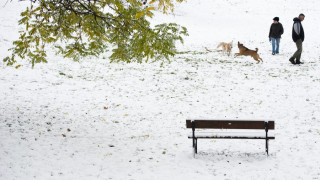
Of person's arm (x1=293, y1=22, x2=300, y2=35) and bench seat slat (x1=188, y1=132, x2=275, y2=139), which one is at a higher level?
person's arm (x1=293, y1=22, x2=300, y2=35)

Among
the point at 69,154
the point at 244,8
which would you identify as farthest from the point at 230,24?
the point at 69,154

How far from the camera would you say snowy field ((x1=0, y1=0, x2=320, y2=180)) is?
472 centimetres

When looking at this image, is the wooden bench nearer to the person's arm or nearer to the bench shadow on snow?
the bench shadow on snow

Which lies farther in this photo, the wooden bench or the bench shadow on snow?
the bench shadow on snow

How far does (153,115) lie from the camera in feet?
24.6

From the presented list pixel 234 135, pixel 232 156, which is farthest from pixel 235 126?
pixel 232 156

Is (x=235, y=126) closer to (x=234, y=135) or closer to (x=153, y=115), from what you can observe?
(x=234, y=135)

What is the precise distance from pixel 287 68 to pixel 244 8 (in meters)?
21.7

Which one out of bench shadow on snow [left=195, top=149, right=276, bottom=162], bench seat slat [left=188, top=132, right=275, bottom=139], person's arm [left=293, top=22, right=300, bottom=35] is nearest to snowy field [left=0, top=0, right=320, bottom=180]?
bench shadow on snow [left=195, top=149, right=276, bottom=162]

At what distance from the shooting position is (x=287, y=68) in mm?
11422

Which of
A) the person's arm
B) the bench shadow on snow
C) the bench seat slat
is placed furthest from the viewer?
the person's arm

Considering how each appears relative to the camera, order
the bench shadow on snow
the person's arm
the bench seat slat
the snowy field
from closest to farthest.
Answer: the snowy field → the bench seat slat → the bench shadow on snow → the person's arm

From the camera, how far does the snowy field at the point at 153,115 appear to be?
472 centimetres

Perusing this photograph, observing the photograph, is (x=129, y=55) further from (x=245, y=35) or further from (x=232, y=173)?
(x=245, y=35)
